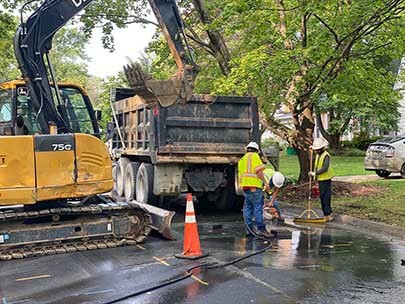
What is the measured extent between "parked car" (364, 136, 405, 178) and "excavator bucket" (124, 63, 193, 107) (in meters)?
12.3

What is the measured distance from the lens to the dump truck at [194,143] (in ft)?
40.1

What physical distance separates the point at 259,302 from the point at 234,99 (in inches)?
282

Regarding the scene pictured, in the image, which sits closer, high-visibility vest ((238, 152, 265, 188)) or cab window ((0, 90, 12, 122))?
high-visibility vest ((238, 152, 265, 188))

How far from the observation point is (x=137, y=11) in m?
19.7

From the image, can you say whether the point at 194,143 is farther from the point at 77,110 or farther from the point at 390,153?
the point at 390,153

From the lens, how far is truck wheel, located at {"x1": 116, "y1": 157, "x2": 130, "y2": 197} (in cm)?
1492

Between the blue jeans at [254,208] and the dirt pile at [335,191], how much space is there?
4.69m

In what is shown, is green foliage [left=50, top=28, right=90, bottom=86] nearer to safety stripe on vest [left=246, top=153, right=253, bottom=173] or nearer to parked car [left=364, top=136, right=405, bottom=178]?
parked car [left=364, top=136, right=405, bottom=178]

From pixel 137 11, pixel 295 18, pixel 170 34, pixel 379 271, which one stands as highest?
pixel 137 11

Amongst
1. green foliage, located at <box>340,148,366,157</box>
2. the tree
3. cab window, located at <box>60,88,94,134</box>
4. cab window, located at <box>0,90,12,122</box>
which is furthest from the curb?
green foliage, located at <box>340,148,366,157</box>

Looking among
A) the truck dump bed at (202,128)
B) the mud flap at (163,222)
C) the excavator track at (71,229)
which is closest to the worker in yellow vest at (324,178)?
the truck dump bed at (202,128)

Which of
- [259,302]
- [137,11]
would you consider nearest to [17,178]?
[259,302]

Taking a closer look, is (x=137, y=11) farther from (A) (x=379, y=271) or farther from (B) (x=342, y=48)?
(A) (x=379, y=271)

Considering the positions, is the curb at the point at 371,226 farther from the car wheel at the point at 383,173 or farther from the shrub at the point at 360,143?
the shrub at the point at 360,143
